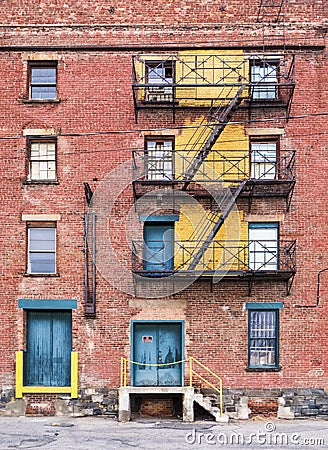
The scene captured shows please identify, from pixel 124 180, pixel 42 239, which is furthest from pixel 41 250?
pixel 124 180

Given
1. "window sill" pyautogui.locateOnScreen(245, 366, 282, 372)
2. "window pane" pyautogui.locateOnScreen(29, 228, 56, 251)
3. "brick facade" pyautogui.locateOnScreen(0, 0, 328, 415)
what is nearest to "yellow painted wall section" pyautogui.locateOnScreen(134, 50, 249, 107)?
"brick facade" pyautogui.locateOnScreen(0, 0, 328, 415)

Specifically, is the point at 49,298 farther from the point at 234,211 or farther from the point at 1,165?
the point at 234,211

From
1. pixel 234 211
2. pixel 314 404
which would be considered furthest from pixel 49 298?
pixel 314 404

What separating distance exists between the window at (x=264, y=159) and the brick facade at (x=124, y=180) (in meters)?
0.55

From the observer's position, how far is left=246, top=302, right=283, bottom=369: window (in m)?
26.1

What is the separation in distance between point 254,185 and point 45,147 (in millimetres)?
7143

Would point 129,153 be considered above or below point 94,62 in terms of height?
below

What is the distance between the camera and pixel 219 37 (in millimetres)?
26797

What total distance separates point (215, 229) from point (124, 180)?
3.67 m

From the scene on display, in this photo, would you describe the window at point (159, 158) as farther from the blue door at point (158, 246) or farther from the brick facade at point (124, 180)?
the blue door at point (158, 246)

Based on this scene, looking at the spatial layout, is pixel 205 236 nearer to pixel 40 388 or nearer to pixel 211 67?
pixel 211 67

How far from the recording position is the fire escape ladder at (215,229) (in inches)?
988

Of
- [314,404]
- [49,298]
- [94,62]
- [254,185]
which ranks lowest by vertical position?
[314,404]

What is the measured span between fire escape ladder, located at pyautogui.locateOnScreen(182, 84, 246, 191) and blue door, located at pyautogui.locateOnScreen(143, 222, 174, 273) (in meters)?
1.59
